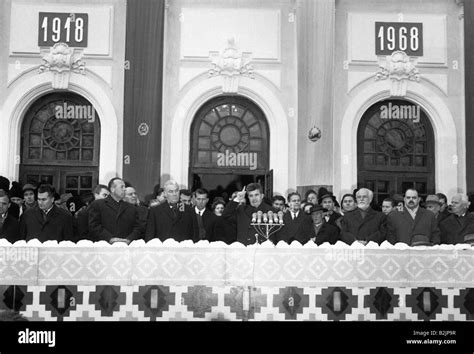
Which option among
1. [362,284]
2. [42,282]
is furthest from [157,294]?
[362,284]

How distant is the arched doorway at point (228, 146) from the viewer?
1383cm

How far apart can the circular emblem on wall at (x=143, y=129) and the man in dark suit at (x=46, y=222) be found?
5218 mm

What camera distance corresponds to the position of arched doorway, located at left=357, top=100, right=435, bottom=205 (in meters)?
14.0

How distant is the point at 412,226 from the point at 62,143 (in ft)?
27.1

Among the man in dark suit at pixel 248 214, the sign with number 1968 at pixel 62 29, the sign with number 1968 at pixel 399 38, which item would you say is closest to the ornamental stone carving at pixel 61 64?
the sign with number 1968 at pixel 62 29

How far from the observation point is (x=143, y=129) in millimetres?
12891

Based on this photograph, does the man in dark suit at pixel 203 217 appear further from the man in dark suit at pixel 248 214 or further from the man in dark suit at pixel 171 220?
the man in dark suit at pixel 171 220

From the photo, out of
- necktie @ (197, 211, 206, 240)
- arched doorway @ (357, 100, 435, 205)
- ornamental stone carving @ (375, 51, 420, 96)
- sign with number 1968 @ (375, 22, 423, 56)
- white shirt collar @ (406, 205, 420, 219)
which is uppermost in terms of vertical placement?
sign with number 1968 @ (375, 22, 423, 56)

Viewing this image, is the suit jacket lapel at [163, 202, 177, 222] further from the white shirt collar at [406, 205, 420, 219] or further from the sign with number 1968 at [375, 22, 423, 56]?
the sign with number 1968 at [375, 22, 423, 56]

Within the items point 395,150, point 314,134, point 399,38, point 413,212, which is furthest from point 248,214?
point 399,38

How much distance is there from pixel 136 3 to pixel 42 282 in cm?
840

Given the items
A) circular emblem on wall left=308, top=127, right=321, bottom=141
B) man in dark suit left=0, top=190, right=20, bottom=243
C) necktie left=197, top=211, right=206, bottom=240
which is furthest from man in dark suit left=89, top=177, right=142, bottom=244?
circular emblem on wall left=308, top=127, right=321, bottom=141

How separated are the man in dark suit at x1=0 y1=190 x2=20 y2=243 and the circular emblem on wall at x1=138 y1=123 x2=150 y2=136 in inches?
205

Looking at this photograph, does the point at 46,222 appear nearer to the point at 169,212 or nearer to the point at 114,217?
the point at 114,217
